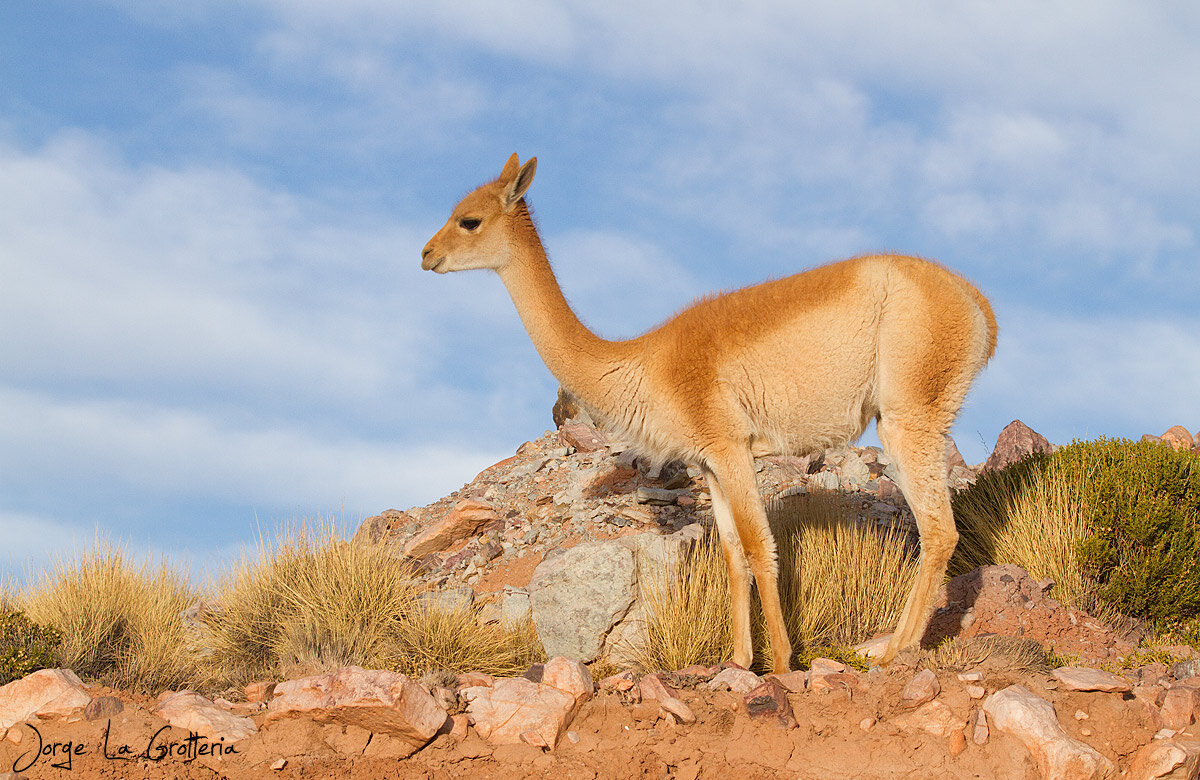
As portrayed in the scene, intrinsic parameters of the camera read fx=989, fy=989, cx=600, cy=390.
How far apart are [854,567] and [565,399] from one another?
336 inches

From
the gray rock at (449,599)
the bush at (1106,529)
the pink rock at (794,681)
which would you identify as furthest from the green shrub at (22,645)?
the bush at (1106,529)

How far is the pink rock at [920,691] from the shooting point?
6.77 metres

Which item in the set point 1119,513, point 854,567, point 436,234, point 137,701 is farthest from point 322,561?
point 1119,513

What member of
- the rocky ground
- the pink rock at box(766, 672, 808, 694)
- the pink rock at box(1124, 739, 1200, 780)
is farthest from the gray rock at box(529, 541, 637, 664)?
the pink rock at box(1124, 739, 1200, 780)

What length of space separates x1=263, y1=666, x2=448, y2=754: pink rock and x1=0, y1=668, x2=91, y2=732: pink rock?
154 cm

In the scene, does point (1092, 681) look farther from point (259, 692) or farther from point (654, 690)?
point (259, 692)

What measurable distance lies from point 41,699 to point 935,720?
627 centimetres

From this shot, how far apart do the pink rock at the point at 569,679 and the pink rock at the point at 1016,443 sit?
383 inches

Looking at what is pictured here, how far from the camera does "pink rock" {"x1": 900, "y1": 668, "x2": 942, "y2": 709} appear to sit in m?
6.77

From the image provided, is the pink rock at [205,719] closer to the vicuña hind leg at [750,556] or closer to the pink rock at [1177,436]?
the vicuña hind leg at [750,556]

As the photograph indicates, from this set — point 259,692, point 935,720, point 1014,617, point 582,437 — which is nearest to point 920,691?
point 935,720

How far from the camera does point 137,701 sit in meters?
7.34

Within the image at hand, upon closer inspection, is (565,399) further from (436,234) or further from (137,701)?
(137,701)
